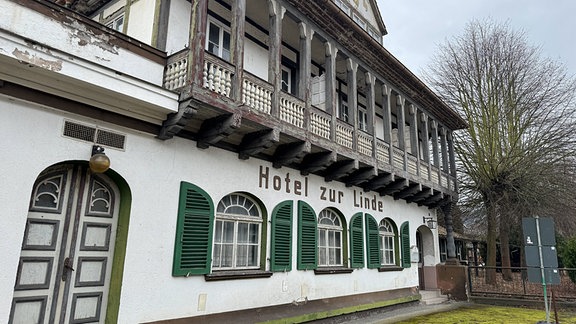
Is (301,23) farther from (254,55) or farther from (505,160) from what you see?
(505,160)

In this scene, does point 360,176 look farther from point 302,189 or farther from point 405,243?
point 405,243

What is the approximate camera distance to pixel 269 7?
7926 mm

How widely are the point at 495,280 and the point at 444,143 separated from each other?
5712 mm

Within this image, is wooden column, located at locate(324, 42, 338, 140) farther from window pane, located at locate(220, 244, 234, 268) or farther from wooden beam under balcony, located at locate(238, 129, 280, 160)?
window pane, located at locate(220, 244, 234, 268)

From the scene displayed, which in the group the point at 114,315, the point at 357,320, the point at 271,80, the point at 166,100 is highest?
the point at 271,80

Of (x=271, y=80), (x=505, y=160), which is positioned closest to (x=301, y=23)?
(x=271, y=80)

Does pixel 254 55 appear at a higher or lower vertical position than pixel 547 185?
higher

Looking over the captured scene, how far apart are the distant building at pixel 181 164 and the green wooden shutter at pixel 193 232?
0.02 m

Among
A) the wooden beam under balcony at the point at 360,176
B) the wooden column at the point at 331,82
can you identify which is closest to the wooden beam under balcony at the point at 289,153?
the wooden column at the point at 331,82

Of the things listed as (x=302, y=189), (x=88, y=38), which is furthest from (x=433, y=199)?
(x=88, y=38)

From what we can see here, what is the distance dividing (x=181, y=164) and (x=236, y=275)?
7.64 ft

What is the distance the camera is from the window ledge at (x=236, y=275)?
6.74m

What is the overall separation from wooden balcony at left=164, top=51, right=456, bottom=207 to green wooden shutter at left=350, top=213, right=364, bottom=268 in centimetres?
Result: 107

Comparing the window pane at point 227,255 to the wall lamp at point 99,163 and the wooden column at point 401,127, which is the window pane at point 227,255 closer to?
the wall lamp at point 99,163
